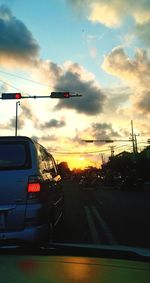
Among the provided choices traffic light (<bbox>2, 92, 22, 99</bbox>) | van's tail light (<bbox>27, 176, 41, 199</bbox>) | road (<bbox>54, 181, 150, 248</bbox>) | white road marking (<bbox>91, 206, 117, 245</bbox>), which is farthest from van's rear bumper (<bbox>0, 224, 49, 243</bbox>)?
traffic light (<bbox>2, 92, 22, 99</bbox>)

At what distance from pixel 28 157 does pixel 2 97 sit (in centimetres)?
1777

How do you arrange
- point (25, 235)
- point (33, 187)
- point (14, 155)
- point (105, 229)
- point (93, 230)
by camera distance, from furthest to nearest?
point (105, 229)
point (93, 230)
point (14, 155)
point (33, 187)
point (25, 235)

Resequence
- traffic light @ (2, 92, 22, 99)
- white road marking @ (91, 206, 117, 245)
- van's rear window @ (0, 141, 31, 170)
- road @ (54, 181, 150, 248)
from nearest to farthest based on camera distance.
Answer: van's rear window @ (0, 141, 31, 170) < road @ (54, 181, 150, 248) < white road marking @ (91, 206, 117, 245) < traffic light @ (2, 92, 22, 99)

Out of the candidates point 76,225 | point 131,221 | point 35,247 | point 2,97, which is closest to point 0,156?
point 35,247

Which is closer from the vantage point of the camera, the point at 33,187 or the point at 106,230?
the point at 33,187

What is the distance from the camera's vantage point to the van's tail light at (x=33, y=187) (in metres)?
7.92

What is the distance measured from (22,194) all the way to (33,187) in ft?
0.74

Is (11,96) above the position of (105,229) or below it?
above

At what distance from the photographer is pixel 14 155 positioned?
8.24 meters

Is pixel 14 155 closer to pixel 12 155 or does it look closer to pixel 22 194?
pixel 12 155

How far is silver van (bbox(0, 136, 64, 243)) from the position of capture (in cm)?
773

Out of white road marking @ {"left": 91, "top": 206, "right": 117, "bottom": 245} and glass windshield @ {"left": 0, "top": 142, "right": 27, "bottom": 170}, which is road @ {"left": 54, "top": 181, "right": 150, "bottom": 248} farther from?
glass windshield @ {"left": 0, "top": 142, "right": 27, "bottom": 170}

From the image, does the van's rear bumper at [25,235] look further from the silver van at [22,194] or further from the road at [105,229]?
the road at [105,229]

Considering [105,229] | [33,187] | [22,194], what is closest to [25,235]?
[22,194]
